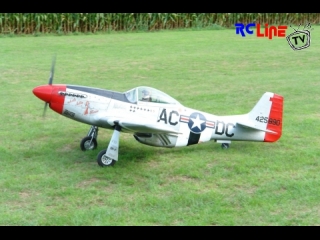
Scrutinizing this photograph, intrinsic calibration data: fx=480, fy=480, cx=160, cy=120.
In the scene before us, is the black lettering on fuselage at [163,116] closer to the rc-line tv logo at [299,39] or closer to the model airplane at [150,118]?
the model airplane at [150,118]

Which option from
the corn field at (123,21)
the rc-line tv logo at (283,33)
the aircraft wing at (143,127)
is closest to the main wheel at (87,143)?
the aircraft wing at (143,127)

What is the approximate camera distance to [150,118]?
9133 mm

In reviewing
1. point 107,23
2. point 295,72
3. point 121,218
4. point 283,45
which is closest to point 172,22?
point 107,23

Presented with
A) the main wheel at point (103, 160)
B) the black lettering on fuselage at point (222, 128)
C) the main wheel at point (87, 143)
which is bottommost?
the main wheel at point (87, 143)

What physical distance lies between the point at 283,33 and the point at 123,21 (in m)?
9.96

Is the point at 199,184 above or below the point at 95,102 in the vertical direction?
below

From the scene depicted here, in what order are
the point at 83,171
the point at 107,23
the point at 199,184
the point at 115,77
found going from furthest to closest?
the point at 107,23 < the point at 115,77 < the point at 83,171 < the point at 199,184

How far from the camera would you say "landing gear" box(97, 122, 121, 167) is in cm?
859

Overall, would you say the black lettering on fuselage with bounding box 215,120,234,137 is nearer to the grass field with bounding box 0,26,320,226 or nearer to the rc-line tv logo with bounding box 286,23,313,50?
the grass field with bounding box 0,26,320,226

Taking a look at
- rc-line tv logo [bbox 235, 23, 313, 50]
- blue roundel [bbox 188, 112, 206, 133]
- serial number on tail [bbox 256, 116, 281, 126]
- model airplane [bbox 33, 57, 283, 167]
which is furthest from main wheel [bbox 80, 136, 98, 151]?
rc-line tv logo [bbox 235, 23, 313, 50]

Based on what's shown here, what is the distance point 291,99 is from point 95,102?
703cm

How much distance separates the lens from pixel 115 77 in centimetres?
1731

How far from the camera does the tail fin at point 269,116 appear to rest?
9742 mm

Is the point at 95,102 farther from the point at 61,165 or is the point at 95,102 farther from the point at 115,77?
the point at 115,77
